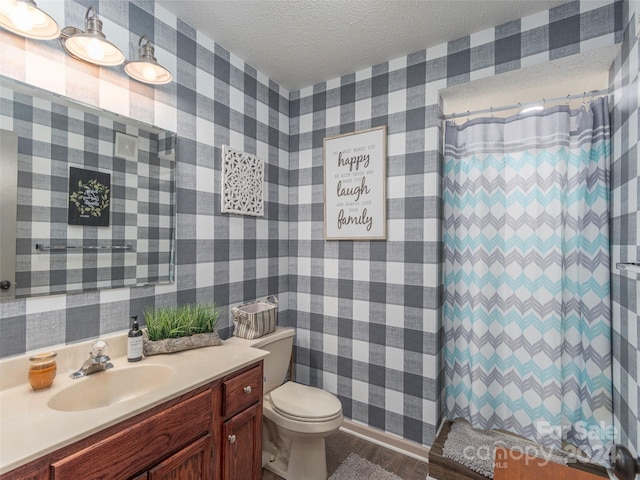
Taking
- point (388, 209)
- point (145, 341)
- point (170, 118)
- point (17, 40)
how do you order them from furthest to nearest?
point (388, 209) < point (170, 118) < point (145, 341) < point (17, 40)

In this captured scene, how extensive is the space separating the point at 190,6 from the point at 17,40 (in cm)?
83

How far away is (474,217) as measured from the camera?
210 cm

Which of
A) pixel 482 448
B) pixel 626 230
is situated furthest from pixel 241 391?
pixel 626 230

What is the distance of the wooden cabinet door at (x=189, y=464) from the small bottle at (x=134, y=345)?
484mm

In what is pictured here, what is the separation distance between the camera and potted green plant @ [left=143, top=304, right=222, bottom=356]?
1.55 m

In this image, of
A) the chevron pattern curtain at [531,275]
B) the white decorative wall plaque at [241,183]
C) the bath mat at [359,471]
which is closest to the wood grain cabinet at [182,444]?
the bath mat at [359,471]

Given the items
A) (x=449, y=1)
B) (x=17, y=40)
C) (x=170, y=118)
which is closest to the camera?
(x=17, y=40)

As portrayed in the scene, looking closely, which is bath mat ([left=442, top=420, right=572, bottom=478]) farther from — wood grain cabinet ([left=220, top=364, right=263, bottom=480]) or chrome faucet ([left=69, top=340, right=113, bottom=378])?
chrome faucet ([left=69, top=340, right=113, bottom=378])

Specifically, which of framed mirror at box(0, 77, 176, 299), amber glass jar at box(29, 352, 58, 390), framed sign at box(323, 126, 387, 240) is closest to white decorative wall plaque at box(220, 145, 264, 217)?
framed mirror at box(0, 77, 176, 299)

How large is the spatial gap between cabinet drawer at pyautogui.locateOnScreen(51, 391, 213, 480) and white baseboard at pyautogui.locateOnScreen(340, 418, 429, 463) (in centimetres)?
132

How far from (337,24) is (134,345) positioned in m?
2.00

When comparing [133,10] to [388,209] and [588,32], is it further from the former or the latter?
[588,32]

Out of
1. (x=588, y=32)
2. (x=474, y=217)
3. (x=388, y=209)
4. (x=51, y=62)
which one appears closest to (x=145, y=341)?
(x=51, y=62)

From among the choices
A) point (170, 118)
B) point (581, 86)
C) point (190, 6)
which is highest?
point (190, 6)
